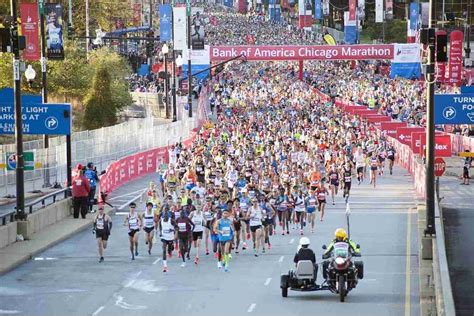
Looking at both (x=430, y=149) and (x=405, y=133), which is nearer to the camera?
(x=430, y=149)

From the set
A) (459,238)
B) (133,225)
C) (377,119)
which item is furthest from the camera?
(377,119)

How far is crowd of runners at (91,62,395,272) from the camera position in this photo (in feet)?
91.5

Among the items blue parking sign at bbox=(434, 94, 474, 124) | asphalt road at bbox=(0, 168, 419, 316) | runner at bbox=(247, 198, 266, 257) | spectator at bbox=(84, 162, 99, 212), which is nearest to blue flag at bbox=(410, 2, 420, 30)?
blue parking sign at bbox=(434, 94, 474, 124)

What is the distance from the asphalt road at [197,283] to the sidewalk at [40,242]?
9.7 inches

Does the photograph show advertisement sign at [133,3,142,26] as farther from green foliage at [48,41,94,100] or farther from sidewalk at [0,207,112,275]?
sidewalk at [0,207,112,275]

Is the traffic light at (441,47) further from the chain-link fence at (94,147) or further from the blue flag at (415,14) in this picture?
the blue flag at (415,14)

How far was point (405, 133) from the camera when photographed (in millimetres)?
59844

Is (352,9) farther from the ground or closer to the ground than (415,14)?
farther from the ground

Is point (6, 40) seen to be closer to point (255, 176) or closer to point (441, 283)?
point (255, 176)

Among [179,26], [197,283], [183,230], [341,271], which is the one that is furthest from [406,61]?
[341,271]

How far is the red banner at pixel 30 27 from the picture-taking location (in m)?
38.9

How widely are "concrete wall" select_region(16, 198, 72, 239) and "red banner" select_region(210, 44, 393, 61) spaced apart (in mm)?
50389

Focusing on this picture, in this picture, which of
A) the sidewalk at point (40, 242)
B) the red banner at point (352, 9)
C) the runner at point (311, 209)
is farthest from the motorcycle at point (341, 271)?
the red banner at point (352, 9)

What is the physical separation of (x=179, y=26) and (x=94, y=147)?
21.3 m
